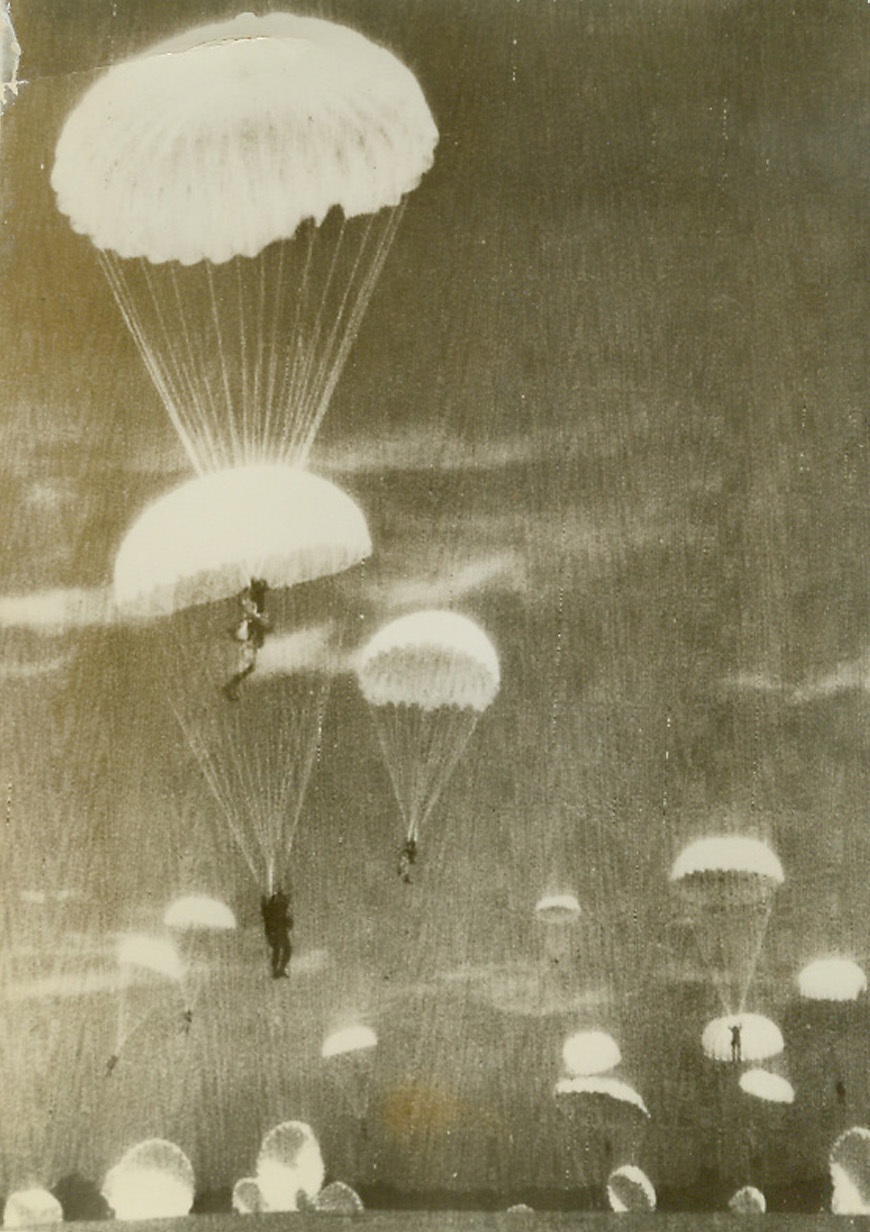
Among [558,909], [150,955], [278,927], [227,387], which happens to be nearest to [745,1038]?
[558,909]

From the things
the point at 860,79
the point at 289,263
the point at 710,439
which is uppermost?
the point at 860,79

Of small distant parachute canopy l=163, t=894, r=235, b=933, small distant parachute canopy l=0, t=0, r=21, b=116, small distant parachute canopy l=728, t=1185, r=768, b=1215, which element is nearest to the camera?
small distant parachute canopy l=728, t=1185, r=768, b=1215

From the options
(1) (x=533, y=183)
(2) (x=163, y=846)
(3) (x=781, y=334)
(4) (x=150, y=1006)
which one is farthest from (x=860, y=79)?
(4) (x=150, y=1006)

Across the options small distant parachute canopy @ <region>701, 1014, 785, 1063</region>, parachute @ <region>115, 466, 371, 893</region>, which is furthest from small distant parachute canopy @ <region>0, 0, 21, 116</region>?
small distant parachute canopy @ <region>701, 1014, 785, 1063</region>

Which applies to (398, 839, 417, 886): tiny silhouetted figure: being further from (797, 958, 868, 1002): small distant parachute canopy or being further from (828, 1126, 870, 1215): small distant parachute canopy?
(828, 1126, 870, 1215): small distant parachute canopy

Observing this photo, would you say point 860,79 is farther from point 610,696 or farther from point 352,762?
point 352,762

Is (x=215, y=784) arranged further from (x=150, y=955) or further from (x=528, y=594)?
(x=528, y=594)

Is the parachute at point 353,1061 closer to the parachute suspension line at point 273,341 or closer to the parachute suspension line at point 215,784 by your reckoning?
the parachute suspension line at point 215,784
